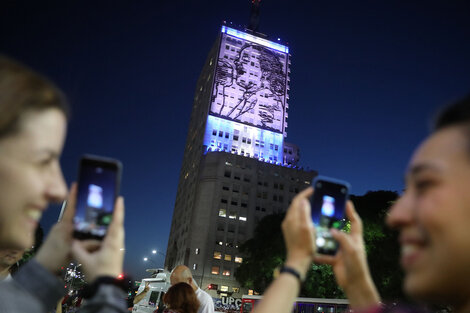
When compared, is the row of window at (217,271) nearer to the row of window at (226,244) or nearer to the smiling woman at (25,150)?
the row of window at (226,244)

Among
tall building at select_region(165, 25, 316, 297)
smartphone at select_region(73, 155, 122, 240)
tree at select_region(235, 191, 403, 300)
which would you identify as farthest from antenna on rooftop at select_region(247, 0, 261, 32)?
smartphone at select_region(73, 155, 122, 240)

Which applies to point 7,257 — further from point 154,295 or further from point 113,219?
point 154,295

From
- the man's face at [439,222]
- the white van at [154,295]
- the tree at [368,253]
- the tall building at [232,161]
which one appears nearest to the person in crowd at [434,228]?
the man's face at [439,222]

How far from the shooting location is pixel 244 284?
149ft

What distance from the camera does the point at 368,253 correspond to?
2469 cm

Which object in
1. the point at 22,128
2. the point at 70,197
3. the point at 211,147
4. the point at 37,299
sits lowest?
the point at 37,299

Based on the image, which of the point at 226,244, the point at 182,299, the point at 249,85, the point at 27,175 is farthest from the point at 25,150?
the point at 249,85

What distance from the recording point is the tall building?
230ft

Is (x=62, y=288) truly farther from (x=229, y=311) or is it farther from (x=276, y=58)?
(x=276, y=58)

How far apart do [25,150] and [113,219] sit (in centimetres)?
53

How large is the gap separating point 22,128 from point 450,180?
5.67 ft

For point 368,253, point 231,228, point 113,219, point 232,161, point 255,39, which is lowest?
point 368,253

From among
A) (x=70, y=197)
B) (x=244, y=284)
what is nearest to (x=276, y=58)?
(x=244, y=284)

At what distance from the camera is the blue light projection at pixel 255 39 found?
9425cm
